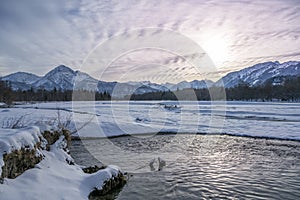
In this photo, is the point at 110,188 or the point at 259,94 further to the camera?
the point at 259,94

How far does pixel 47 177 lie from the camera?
19.2ft

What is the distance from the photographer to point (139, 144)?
1534 centimetres

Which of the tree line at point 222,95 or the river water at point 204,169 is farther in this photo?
the tree line at point 222,95

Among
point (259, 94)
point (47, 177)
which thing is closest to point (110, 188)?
point (47, 177)

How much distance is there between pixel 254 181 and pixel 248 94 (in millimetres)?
86708

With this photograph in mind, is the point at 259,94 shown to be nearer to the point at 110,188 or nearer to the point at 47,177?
→ the point at 110,188

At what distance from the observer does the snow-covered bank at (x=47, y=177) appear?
4879 mm

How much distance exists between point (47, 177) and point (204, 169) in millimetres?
5668

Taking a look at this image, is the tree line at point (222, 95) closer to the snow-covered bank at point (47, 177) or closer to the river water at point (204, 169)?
the river water at point (204, 169)

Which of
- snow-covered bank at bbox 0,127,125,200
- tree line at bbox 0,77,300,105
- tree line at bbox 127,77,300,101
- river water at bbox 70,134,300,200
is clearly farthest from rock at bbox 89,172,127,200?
tree line at bbox 127,77,300,101

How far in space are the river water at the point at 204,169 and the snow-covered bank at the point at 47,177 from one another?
2.21 feet

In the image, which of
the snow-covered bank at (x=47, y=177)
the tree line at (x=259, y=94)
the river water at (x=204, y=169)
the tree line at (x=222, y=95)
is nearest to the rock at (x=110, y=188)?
the snow-covered bank at (x=47, y=177)

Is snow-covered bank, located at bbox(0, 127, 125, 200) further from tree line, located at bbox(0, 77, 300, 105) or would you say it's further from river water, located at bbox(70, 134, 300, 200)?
tree line, located at bbox(0, 77, 300, 105)

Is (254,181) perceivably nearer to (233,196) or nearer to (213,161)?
(233,196)
